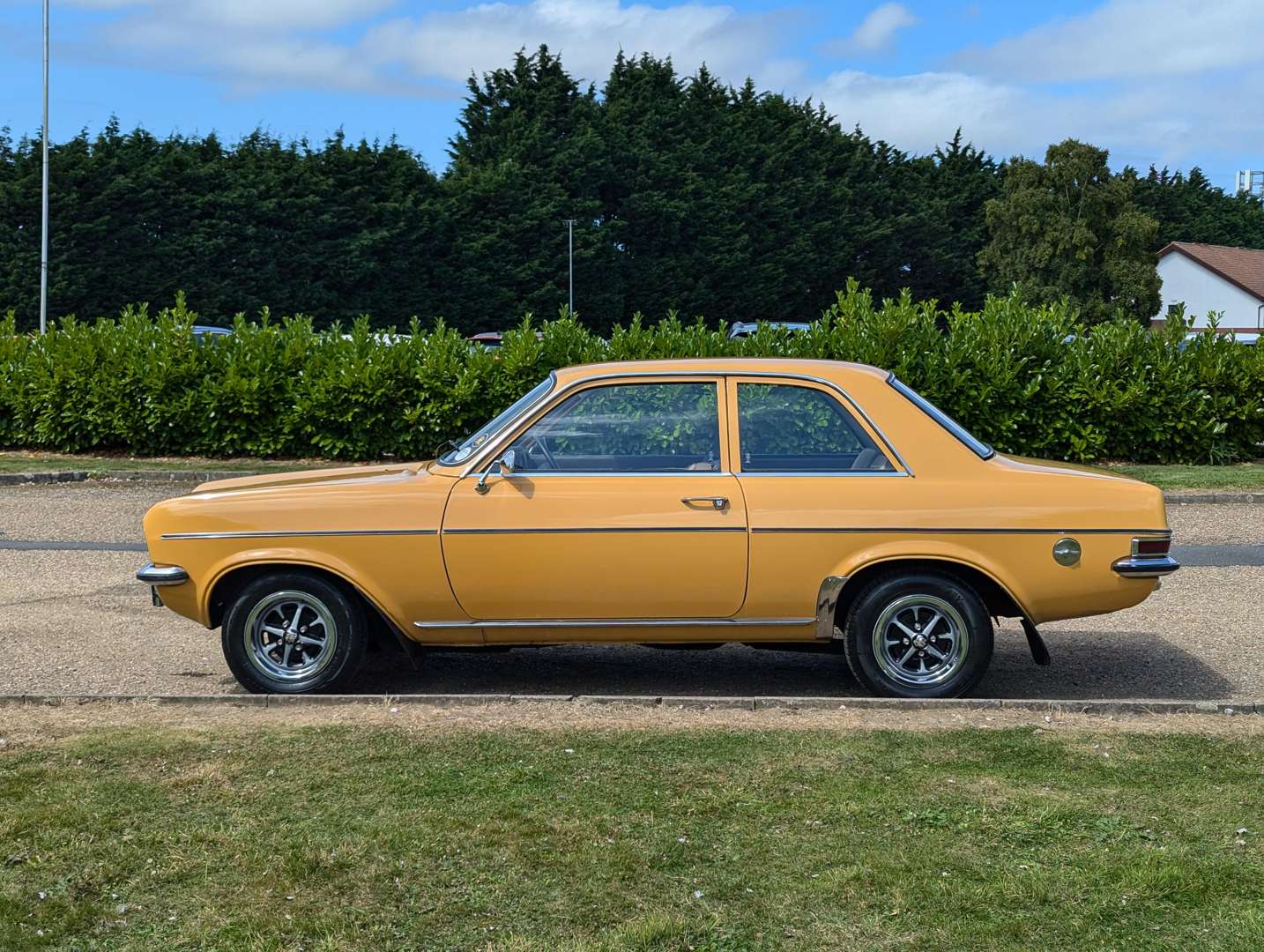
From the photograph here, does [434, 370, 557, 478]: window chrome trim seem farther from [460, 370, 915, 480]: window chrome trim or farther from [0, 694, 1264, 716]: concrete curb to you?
[0, 694, 1264, 716]: concrete curb

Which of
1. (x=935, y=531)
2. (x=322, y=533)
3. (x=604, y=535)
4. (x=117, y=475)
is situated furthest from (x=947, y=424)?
(x=117, y=475)

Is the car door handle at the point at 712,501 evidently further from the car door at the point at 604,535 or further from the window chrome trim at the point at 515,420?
the window chrome trim at the point at 515,420

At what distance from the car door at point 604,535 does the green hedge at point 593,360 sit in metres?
11.6

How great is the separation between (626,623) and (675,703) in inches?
17.5

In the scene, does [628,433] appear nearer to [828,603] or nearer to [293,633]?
[828,603]

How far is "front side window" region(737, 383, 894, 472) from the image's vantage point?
272 inches

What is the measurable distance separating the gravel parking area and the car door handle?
1.13 meters

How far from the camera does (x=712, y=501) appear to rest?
6.71 meters

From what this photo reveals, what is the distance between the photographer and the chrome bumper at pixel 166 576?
6.93m

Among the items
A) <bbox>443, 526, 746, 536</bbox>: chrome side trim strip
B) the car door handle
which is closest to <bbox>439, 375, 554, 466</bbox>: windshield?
<bbox>443, 526, 746, 536</bbox>: chrome side trim strip

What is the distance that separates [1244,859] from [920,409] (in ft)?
9.38

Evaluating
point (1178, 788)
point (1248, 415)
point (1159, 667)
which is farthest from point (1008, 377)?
point (1178, 788)

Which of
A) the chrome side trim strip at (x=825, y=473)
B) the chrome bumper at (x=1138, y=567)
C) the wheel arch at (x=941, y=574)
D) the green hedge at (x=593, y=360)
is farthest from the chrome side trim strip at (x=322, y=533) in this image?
the green hedge at (x=593, y=360)

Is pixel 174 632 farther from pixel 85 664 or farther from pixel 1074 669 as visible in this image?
pixel 1074 669
